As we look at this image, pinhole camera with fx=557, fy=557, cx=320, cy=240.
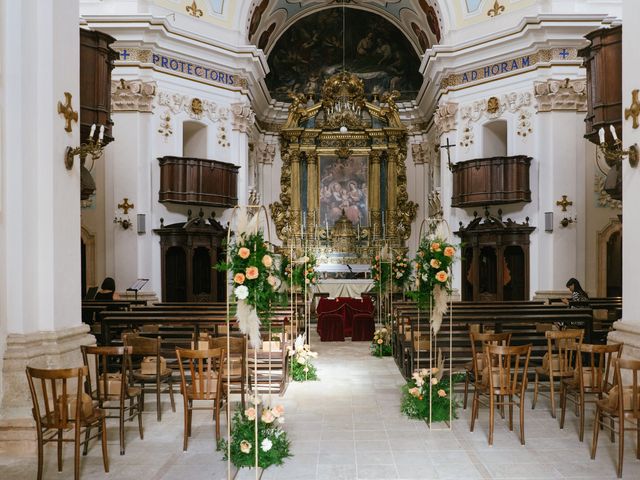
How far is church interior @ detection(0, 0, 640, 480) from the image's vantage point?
573cm

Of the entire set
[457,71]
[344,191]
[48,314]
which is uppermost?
[457,71]

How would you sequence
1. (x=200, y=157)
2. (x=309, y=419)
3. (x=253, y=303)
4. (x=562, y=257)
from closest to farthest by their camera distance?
(x=253, y=303) < (x=309, y=419) < (x=562, y=257) < (x=200, y=157)

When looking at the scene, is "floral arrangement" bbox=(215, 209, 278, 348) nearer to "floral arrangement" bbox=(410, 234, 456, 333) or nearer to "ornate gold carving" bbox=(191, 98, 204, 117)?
"floral arrangement" bbox=(410, 234, 456, 333)

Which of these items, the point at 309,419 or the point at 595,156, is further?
the point at 595,156

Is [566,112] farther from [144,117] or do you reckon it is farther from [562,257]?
[144,117]

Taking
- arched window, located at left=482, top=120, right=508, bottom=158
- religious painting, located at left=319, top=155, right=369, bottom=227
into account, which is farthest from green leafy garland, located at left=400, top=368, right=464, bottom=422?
religious painting, located at left=319, top=155, right=369, bottom=227

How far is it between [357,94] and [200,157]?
26.8ft

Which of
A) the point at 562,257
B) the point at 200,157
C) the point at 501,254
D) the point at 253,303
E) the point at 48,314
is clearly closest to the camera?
the point at 253,303

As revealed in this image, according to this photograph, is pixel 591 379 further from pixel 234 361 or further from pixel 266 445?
pixel 234 361

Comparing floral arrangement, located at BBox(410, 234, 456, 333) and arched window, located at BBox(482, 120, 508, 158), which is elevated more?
arched window, located at BBox(482, 120, 508, 158)

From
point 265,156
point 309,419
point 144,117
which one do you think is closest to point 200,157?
point 144,117

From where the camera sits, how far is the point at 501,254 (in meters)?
15.7

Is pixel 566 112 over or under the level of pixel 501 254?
over

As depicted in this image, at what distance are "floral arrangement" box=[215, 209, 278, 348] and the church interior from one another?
0.09 ft
